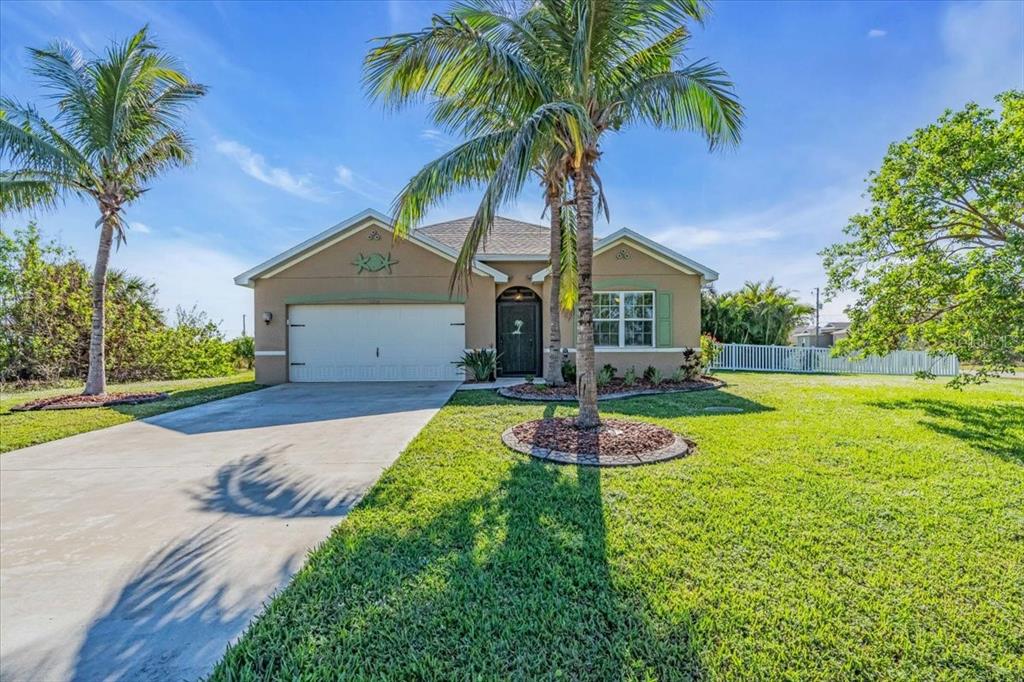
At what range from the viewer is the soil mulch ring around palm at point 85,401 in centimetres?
958

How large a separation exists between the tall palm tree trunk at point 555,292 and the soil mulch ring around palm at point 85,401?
9.72m

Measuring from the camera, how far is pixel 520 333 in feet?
47.1

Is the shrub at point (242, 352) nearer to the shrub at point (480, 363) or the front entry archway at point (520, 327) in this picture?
the shrub at point (480, 363)

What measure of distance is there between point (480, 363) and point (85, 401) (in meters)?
9.35

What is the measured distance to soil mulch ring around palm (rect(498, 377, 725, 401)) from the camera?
33.0 ft

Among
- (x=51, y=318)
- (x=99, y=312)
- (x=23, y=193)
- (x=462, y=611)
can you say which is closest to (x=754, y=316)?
(x=462, y=611)

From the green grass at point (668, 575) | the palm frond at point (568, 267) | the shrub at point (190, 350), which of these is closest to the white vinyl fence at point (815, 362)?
the palm frond at point (568, 267)

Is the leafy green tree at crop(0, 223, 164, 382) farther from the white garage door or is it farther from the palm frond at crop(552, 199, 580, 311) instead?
the palm frond at crop(552, 199, 580, 311)

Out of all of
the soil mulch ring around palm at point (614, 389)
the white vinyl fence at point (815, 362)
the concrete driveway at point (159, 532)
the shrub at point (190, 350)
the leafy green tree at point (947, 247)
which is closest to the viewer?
the concrete driveway at point (159, 532)

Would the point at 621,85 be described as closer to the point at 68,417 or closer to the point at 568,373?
the point at 568,373

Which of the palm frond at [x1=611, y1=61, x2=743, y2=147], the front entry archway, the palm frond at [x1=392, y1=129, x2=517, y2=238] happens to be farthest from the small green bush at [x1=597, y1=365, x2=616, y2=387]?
A: the palm frond at [x1=392, y1=129, x2=517, y2=238]

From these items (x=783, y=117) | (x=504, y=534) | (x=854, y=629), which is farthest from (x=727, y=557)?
(x=783, y=117)

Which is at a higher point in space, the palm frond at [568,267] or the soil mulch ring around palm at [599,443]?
the palm frond at [568,267]

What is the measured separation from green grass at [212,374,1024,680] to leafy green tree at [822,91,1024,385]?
3.54 meters
